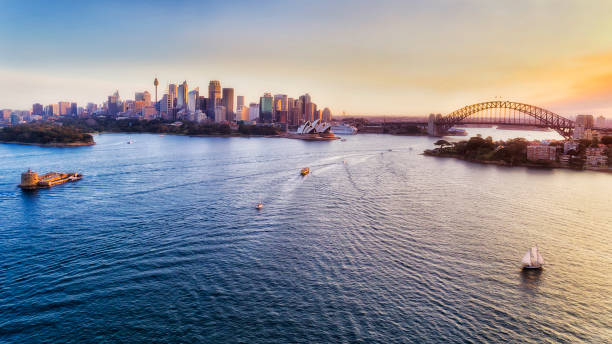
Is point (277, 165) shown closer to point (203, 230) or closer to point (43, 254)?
point (203, 230)

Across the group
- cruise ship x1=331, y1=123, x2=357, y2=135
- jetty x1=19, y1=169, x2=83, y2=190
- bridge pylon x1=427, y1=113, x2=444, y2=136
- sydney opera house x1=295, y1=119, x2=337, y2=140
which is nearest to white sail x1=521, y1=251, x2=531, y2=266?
jetty x1=19, y1=169, x2=83, y2=190

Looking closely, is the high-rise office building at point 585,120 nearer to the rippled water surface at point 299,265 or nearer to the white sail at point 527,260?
the rippled water surface at point 299,265

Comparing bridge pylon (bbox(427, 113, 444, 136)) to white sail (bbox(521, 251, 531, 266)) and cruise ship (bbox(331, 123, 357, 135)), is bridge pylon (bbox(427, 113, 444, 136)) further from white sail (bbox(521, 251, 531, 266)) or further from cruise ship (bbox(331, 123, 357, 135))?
white sail (bbox(521, 251, 531, 266))

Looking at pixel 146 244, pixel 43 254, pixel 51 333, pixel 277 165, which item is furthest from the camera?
pixel 277 165

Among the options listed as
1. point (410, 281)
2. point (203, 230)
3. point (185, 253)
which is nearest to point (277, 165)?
point (203, 230)

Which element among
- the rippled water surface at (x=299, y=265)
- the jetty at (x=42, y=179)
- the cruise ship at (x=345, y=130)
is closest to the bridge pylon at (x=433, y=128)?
the cruise ship at (x=345, y=130)

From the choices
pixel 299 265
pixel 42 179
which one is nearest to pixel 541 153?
pixel 299 265
